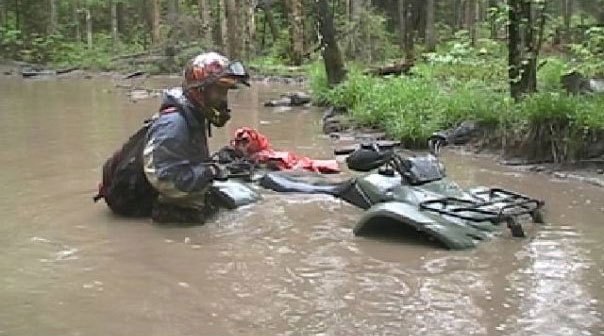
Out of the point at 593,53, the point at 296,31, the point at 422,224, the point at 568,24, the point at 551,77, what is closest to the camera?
the point at 422,224

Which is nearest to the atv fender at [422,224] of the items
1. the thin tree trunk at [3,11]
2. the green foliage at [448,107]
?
the green foliage at [448,107]

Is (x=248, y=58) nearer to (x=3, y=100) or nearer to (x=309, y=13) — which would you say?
(x=309, y=13)

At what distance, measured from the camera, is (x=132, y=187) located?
642 cm

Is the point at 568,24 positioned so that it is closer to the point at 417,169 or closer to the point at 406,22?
the point at 406,22

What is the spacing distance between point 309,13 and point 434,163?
26.7 m

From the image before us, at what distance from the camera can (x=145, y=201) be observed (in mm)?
6488

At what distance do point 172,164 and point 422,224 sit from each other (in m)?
1.83

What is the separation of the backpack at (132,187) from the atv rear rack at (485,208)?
6.79 ft

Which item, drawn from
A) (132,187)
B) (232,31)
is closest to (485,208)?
(132,187)

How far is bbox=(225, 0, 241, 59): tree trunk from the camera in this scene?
25812mm

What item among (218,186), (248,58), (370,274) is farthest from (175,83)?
(370,274)

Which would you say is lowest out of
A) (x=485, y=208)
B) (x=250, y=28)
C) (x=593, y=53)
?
(x=485, y=208)

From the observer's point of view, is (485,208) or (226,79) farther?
(226,79)

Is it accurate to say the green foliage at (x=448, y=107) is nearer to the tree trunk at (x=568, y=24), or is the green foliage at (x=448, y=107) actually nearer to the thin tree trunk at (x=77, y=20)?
the tree trunk at (x=568, y=24)
